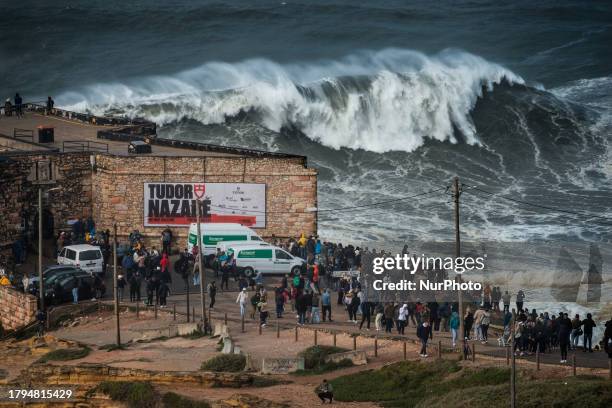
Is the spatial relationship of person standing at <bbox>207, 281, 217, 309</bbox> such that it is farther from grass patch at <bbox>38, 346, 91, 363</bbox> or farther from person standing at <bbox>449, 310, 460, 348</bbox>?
person standing at <bbox>449, 310, 460, 348</bbox>

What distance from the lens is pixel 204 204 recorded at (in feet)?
174

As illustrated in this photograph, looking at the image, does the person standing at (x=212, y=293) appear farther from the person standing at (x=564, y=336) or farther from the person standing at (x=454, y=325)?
the person standing at (x=564, y=336)

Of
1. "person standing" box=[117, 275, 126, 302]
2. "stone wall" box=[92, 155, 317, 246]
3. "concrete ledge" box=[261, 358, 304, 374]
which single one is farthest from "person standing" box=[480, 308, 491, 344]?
"stone wall" box=[92, 155, 317, 246]

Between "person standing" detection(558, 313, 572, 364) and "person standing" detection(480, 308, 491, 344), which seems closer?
"person standing" detection(558, 313, 572, 364)

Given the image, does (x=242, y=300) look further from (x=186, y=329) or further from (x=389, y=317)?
(x=389, y=317)

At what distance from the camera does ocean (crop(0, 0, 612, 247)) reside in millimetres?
65500

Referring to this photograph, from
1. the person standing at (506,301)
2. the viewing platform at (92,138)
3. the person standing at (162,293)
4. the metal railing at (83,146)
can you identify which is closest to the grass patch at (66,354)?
the person standing at (162,293)

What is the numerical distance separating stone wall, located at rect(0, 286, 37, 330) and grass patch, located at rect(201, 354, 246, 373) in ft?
27.6

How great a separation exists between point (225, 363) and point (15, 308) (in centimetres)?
985

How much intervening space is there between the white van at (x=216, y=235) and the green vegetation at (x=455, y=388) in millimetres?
12927

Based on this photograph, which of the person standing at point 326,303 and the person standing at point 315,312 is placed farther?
the person standing at point 326,303

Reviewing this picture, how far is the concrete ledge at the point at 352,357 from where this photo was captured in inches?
1560

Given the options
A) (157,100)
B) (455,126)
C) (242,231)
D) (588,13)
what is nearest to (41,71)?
(157,100)

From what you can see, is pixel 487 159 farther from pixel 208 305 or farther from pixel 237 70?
pixel 208 305
